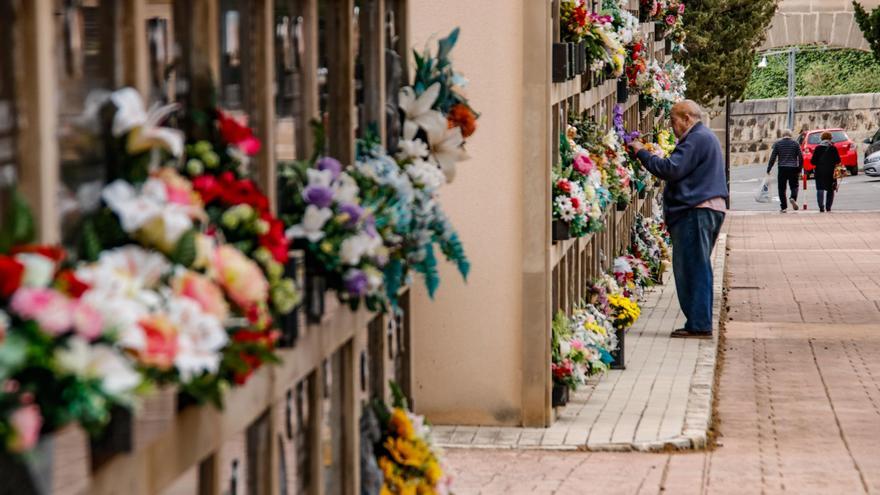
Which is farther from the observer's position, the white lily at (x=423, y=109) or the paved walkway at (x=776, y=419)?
the paved walkway at (x=776, y=419)

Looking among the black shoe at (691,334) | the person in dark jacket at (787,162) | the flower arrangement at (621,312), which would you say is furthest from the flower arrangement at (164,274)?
the person in dark jacket at (787,162)

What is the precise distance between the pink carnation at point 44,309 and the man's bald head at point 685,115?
10412 mm

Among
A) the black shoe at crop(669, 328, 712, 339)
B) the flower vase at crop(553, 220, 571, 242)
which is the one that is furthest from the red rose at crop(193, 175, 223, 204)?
the black shoe at crop(669, 328, 712, 339)

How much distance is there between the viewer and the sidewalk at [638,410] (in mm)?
8312

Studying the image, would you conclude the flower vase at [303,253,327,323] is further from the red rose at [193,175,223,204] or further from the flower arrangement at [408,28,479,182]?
the flower arrangement at [408,28,479,182]

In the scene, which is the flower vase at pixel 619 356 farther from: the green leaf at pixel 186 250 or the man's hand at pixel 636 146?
the green leaf at pixel 186 250

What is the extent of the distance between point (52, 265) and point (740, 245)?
862 inches

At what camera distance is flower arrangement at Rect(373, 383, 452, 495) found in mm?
5023

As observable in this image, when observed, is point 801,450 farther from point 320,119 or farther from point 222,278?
point 222,278

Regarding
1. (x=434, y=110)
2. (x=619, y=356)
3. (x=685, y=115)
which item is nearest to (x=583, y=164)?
(x=619, y=356)

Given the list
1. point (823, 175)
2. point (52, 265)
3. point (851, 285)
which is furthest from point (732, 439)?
point (823, 175)

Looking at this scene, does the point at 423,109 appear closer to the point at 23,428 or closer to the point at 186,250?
the point at 186,250

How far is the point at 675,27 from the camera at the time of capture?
1952cm

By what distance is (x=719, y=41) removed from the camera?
92.3 feet
